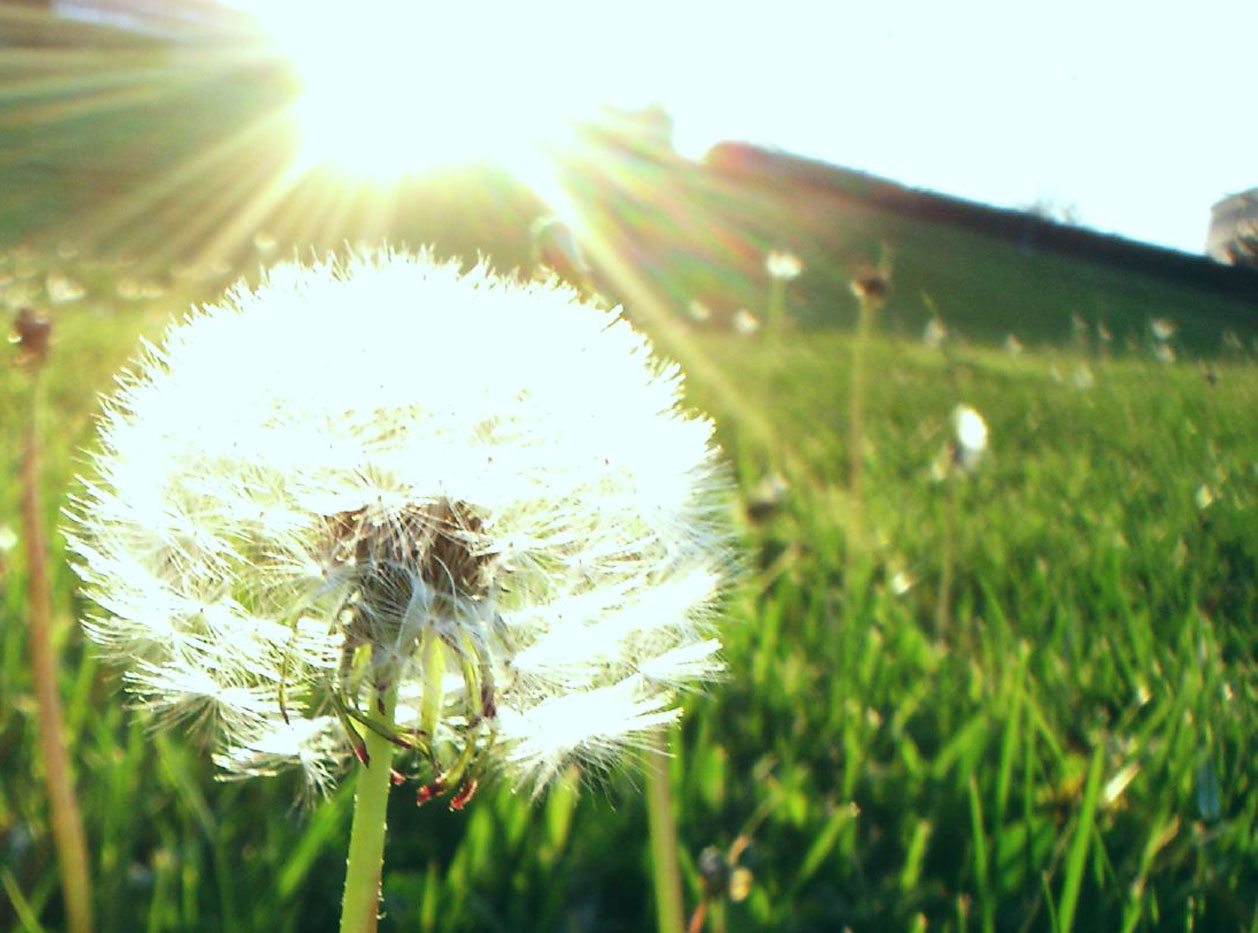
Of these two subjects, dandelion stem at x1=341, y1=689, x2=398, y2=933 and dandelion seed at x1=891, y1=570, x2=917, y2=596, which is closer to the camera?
dandelion stem at x1=341, y1=689, x2=398, y2=933

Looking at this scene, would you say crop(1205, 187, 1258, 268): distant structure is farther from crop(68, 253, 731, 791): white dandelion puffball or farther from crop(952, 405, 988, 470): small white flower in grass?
crop(68, 253, 731, 791): white dandelion puffball

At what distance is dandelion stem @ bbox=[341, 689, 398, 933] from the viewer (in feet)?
1.95

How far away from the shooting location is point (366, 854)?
0.60m

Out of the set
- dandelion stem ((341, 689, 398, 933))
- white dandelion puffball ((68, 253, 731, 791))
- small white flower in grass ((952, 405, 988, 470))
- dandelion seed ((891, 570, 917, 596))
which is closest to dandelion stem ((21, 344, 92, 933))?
white dandelion puffball ((68, 253, 731, 791))

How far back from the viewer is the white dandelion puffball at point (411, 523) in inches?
30.0

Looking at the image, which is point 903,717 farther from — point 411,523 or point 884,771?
point 411,523

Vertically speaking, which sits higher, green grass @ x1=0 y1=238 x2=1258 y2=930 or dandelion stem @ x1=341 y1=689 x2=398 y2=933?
green grass @ x1=0 y1=238 x2=1258 y2=930

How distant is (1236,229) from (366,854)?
4.22 ft

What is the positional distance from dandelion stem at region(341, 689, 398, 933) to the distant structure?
1161 millimetres

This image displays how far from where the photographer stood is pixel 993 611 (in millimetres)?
1980

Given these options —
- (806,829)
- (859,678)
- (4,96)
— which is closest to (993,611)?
(859,678)

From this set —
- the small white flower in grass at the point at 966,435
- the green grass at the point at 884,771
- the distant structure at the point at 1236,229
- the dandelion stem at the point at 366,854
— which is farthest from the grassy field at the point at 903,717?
the distant structure at the point at 1236,229

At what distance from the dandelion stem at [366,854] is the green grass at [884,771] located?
560 mm

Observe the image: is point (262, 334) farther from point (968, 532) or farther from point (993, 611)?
point (968, 532)
